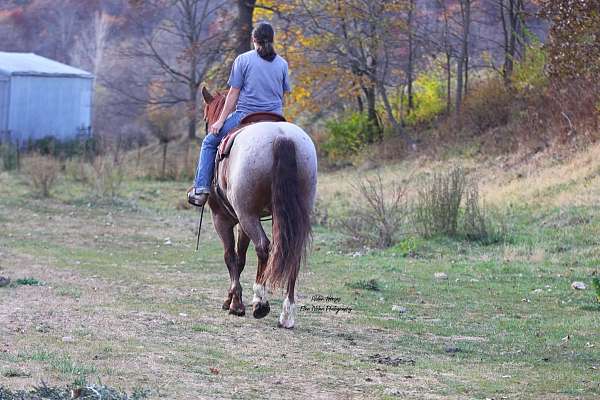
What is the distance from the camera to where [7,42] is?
222ft

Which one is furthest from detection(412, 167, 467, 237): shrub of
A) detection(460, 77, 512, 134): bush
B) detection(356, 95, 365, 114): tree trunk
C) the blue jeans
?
detection(356, 95, 365, 114): tree trunk

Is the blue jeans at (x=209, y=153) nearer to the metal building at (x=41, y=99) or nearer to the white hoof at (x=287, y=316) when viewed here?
the white hoof at (x=287, y=316)

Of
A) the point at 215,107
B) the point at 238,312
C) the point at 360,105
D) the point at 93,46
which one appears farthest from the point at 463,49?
the point at 93,46

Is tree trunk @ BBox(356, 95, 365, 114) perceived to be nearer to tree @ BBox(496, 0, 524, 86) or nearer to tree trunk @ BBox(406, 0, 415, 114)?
tree trunk @ BBox(406, 0, 415, 114)

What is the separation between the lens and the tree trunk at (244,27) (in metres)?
29.4

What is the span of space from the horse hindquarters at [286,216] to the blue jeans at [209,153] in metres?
1.06

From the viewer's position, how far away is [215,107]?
10.2 m

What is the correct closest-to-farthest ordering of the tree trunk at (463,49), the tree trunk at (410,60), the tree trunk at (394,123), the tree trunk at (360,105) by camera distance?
the tree trunk at (463,49) < the tree trunk at (394,123) < the tree trunk at (410,60) < the tree trunk at (360,105)

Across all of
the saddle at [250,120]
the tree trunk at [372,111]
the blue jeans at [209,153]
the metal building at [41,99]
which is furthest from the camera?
the metal building at [41,99]

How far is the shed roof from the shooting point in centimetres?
3950

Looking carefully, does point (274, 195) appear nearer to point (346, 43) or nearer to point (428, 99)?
point (346, 43)

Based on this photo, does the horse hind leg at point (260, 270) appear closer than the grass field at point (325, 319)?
No

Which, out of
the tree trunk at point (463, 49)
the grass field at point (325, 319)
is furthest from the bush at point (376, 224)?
the tree trunk at point (463, 49)

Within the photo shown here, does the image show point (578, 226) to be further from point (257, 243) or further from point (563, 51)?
point (257, 243)
